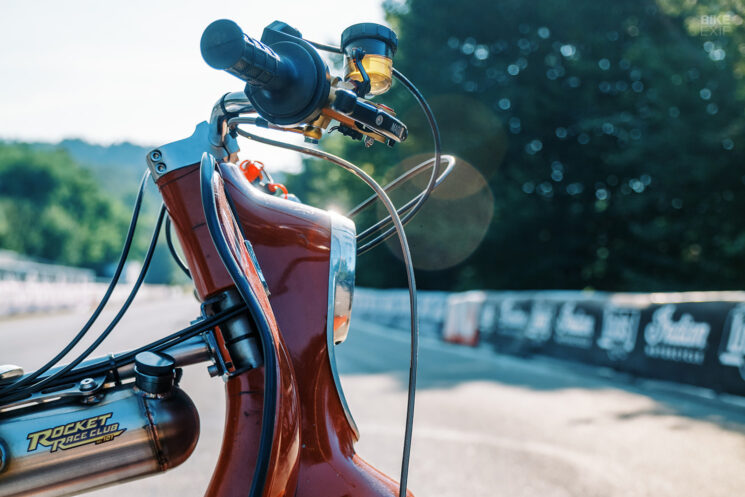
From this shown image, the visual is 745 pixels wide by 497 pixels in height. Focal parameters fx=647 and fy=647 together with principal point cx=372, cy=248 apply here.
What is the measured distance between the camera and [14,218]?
78.3 m

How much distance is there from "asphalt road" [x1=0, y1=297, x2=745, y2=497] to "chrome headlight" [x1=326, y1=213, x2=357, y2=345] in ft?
9.19

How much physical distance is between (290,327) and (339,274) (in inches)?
6.1

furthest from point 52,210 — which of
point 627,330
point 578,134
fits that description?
point 627,330

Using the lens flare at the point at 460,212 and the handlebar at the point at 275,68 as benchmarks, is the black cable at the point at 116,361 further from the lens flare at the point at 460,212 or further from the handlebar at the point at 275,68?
the lens flare at the point at 460,212

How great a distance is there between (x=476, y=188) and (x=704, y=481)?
2021 cm

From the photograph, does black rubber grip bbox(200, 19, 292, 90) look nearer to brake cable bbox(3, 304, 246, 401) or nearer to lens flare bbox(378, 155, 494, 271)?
brake cable bbox(3, 304, 246, 401)

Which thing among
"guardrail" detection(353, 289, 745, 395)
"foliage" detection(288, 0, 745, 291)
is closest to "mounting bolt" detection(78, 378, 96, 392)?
"guardrail" detection(353, 289, 745, 395)

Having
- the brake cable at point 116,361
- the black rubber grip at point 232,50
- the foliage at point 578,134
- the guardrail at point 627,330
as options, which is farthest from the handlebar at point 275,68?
the foliage at point 578,134

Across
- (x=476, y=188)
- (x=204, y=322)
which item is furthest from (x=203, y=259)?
(x=476, y=188)

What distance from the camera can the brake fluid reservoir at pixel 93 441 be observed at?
4.39ft

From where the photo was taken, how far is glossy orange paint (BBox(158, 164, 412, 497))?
1.31 meters

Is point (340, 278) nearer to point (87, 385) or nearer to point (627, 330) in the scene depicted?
point (87, 385)

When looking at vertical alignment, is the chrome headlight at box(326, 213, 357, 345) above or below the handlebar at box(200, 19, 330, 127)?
below
